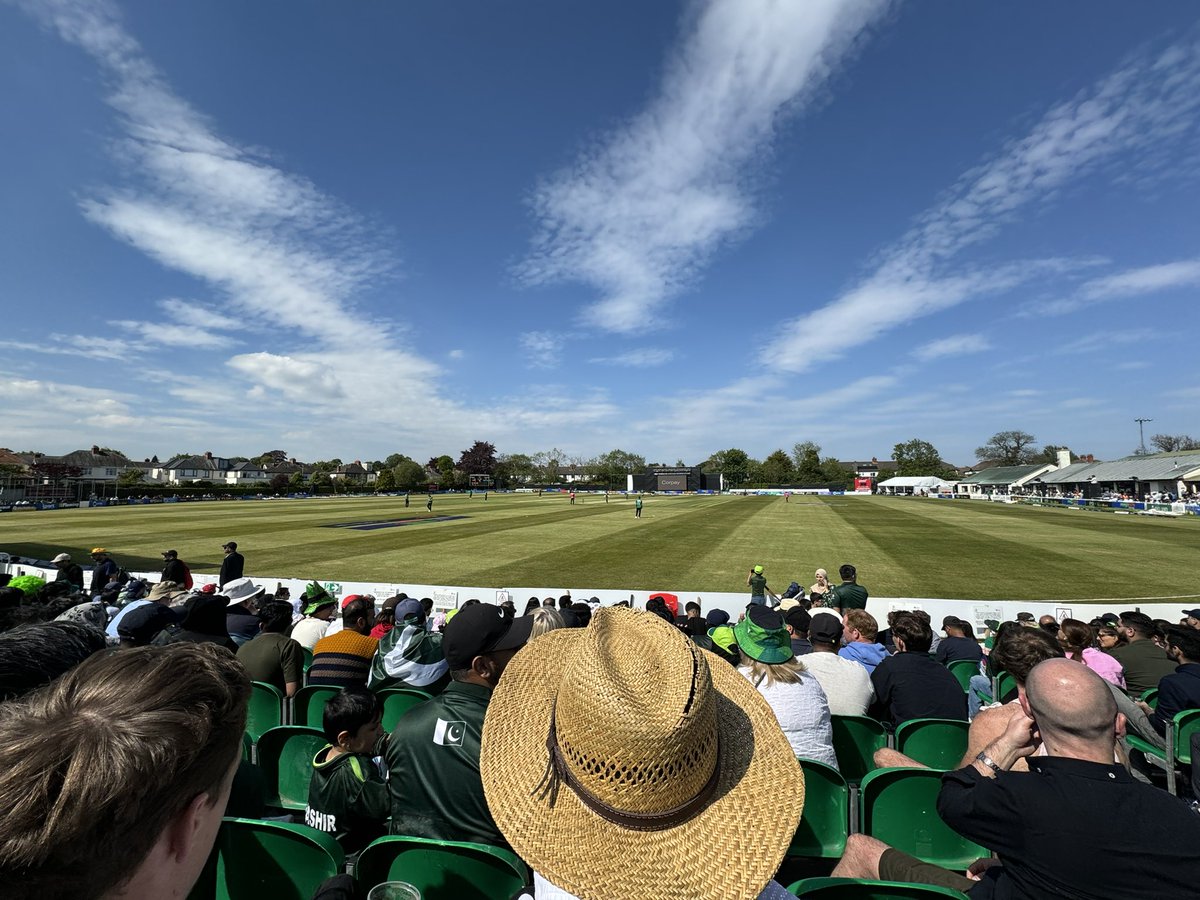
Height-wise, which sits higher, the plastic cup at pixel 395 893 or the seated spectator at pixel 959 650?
the plastic cup at pixel 395 893

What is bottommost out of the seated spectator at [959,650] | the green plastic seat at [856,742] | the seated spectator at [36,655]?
the seated spectator at [959,650]

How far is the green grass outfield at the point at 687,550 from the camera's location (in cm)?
1747

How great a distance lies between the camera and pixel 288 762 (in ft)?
14.2

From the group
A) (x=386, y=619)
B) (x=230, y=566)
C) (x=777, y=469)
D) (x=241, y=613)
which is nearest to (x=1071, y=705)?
(x=386, y=619)

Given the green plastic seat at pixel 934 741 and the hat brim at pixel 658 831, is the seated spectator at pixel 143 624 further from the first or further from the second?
the green plastic seat at pixel 934 741

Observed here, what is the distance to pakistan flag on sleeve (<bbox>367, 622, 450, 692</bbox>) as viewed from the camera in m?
5.46

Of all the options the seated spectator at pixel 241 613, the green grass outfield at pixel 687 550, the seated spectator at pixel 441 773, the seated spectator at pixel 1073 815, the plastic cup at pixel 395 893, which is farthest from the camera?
the green grass outfield at pixel 687 550

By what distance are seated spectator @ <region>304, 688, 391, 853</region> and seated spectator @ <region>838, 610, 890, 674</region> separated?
485cm

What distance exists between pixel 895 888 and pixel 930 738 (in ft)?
9.24

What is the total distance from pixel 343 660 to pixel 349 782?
2741mm

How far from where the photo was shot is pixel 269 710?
5.42 meters

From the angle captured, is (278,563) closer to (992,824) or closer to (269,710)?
(269,710)

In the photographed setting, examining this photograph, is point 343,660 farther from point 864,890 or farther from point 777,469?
point 777,469

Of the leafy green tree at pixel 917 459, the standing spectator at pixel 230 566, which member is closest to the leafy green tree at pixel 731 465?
the leafy green tree at pixel 917 459
